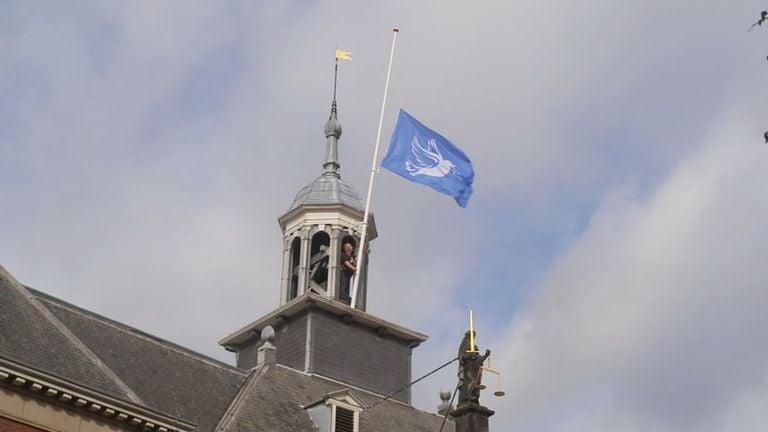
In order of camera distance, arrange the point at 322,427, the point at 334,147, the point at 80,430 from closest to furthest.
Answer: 1. the point at 80,430
2. the point at 322,427
3. the point at 334,147

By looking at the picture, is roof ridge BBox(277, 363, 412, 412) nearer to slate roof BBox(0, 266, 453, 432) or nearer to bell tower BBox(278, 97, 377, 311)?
slate roof BBox(0, 266, 453, 432)

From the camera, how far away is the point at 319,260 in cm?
4572

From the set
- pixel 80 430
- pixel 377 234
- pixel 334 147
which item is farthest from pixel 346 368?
pixel 80 430

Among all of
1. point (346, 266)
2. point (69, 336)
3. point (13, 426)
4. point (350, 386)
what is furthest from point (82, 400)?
point (346, 266)

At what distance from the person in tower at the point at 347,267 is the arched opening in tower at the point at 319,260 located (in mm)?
617

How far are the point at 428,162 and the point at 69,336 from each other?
1801 cm

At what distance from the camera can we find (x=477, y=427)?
30.4m

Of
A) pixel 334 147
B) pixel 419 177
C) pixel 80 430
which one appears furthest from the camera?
pixel 334 147

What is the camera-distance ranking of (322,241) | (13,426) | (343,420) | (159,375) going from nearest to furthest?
(13,426) → (159,375) → (343,420) → (322,241)

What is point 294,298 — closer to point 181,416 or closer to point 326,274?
point 326,274

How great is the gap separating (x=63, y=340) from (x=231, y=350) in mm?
13881

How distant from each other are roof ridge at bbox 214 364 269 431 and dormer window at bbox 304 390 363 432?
1871 mm

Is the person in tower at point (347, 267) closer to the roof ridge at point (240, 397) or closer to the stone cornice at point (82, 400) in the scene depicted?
the roof ridge at point (240, 397)

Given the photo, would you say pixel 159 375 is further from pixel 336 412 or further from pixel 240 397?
pixel 336 412
